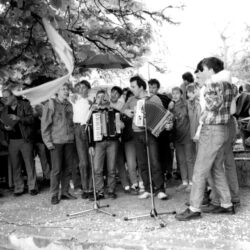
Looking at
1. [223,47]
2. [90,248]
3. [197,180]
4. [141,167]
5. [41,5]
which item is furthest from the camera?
[223,47]

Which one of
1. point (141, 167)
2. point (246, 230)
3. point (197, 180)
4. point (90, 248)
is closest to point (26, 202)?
point (141, 167)

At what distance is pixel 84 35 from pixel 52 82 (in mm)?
4097

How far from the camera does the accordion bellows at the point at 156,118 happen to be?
6.63 metres

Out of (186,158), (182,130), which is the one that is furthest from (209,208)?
(182,130)

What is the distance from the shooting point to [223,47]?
130 feet

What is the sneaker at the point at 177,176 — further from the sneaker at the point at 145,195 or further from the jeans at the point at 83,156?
the jeans at the point at 83,156

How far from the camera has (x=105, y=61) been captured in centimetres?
927

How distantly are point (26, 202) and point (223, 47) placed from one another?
117 ft

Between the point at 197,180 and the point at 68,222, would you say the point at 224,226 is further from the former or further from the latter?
the point at 68,222

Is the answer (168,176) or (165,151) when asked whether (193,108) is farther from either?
(168,176)

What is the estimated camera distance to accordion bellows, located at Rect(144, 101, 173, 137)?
6629 mm

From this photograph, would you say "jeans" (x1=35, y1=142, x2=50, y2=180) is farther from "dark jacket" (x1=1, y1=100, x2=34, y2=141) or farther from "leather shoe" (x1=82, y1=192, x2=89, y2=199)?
"leather shoe" (x1=82, y1=192, x2=89, y2=199)

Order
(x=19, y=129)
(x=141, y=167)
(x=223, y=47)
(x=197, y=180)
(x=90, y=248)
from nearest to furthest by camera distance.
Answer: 1. (x=90, y=248)
2. (x=197, y=180)
3. (x=141, y=167)
4. (x=19, y=129)
5. (x=223, y=47)

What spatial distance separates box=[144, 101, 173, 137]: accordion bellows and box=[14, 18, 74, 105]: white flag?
1498 millimetres
